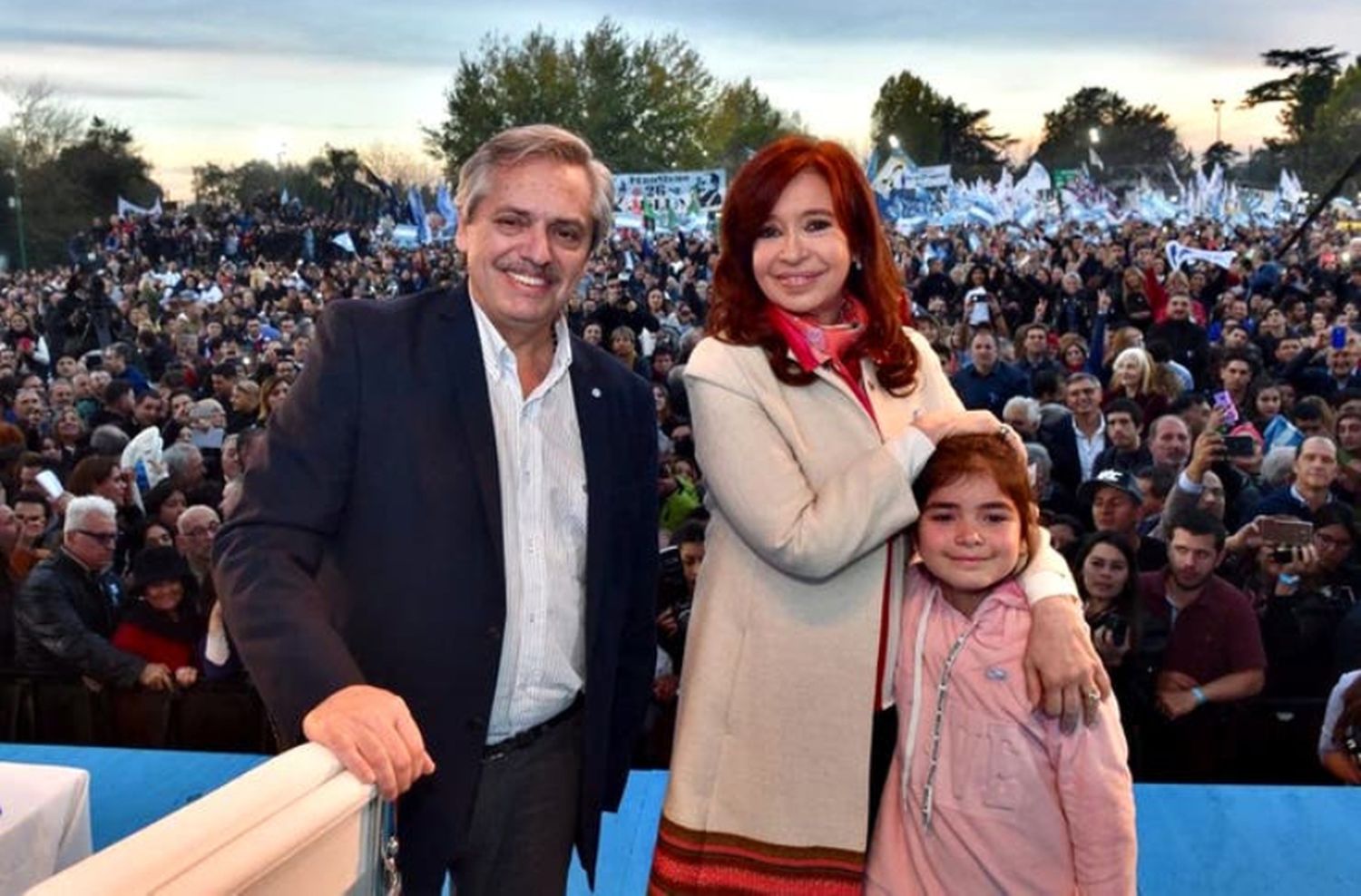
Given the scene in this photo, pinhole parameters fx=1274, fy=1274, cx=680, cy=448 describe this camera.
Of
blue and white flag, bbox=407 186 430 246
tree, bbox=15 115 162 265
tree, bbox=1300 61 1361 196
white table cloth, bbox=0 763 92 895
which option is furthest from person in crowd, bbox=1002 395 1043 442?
tree, bbox=1300 61 1361 196

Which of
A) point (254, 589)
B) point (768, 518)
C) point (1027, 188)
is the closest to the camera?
point (254, 589)

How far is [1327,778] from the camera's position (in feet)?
13.9

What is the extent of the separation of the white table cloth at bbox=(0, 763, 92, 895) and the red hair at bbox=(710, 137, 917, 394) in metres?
1.11

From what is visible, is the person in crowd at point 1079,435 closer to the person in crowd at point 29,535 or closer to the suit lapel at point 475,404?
the person in crowd at point 29,535

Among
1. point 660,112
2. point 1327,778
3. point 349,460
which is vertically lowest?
point 1327,778

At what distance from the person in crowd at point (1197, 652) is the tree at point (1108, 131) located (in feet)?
216

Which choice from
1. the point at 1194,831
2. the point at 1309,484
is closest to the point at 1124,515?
the point at 1309,484

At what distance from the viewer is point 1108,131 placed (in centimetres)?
7094

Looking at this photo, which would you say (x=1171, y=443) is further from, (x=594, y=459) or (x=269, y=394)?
(x=269, y=394)

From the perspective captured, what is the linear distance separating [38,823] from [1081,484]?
216 inches

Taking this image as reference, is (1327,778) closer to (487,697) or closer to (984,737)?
(984,737)

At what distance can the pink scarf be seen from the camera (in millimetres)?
1752

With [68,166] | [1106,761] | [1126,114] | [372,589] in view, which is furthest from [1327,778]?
[1126,114]

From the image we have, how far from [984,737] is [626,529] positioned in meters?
0.60
